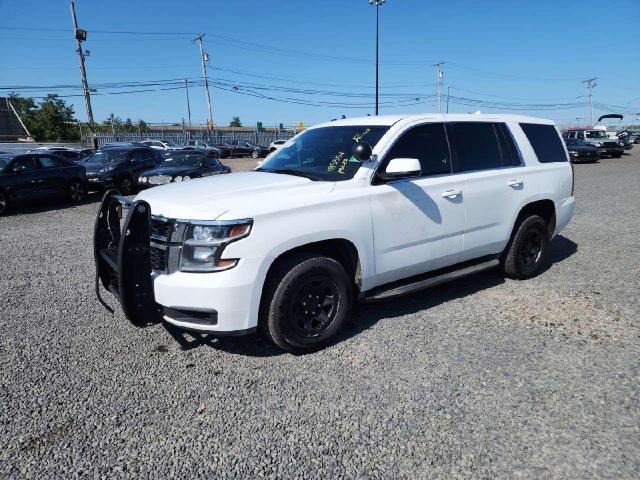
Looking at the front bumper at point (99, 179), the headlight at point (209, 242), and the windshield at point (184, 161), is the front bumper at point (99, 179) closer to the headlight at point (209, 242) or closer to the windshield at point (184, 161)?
the windshield at point (184, 161)

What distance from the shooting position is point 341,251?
3.76 metres

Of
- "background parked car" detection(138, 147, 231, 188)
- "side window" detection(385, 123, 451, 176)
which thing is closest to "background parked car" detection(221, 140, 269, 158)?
"background parked car" detection(138, 147, 231, 188)

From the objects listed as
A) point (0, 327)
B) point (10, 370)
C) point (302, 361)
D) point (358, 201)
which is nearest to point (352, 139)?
point (358, 201)

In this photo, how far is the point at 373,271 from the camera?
3.81 metres

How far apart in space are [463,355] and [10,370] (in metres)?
3.46

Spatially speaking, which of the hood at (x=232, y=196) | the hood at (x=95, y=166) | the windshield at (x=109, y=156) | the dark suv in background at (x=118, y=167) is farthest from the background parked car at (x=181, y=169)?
the hood at (x=232, y=196)

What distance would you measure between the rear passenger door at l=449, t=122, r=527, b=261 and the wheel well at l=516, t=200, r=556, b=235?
1.03 feet

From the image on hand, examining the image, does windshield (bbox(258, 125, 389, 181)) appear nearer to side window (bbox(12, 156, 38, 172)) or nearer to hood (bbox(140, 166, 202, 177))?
hood (bbox(140, 166, 202, 177))

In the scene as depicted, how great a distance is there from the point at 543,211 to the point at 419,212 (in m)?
2.35

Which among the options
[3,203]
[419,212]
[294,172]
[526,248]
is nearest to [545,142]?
[526,248]

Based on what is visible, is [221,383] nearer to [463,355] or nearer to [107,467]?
[107,467]

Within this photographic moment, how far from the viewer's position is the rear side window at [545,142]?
5172mm

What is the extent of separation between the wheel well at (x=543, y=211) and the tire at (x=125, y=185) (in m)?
13.0

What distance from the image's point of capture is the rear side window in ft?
17.0
